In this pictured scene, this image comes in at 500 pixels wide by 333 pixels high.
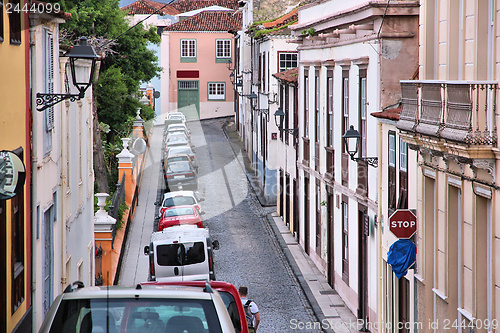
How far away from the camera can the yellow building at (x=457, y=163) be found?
9328mm

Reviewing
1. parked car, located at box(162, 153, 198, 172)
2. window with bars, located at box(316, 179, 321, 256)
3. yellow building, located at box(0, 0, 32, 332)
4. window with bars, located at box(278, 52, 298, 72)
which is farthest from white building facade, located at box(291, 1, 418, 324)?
parked car, located at box(162, 153, 198, 172)

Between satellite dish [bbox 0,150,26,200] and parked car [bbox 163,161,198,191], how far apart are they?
80.6 feet

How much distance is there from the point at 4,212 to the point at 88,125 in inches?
344

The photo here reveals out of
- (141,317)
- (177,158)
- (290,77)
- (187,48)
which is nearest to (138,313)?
→ (141,317)

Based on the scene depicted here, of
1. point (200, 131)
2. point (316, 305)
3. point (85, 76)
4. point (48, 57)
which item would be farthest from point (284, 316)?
point (200, 131)

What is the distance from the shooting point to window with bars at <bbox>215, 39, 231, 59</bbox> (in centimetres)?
5862

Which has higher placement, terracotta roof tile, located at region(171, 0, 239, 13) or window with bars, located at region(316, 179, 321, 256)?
terracotta roof tile, located at region(171, 0, 239, 13)

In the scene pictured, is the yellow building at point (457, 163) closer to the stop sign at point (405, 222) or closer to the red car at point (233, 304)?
the stop sign at point (405, 222)

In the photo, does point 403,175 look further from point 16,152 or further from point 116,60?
point 116,60

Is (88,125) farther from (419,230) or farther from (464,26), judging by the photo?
(464,26)

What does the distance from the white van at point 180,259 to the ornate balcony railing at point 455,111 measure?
8218 mm

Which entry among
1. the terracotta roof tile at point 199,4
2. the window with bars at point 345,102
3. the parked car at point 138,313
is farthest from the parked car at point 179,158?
the terracotta roof tile at point 199,4

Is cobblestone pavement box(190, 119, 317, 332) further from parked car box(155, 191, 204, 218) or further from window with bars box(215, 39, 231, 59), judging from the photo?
window with bars box(215, 39, 231, 59)

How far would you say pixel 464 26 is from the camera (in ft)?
34.0
